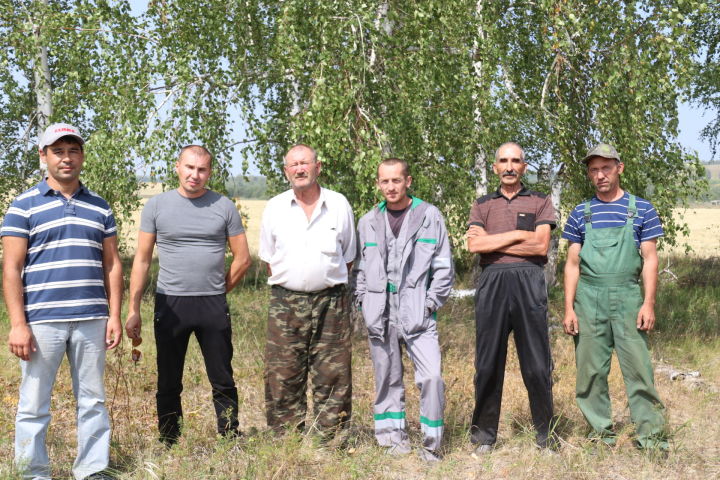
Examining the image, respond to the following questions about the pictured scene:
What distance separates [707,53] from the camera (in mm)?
13414

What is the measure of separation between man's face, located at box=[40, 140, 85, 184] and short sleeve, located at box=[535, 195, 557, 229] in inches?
124

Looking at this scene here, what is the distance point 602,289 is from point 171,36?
17.0 feet

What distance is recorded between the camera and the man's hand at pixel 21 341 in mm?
3708

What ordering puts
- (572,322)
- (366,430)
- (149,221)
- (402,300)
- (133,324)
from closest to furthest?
(133,324) < (149,221) < (402,300) < (572,322) < (366,430)

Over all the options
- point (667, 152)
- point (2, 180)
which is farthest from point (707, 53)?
point (2, 180)

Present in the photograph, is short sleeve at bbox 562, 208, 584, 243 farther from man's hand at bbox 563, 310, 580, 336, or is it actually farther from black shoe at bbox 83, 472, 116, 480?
black shoe at bbox 83, 472, 116, 480

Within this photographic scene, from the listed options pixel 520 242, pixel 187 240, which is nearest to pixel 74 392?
pixel 187 240

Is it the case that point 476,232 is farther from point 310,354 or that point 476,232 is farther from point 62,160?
point 62,160

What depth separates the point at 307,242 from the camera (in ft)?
15.0

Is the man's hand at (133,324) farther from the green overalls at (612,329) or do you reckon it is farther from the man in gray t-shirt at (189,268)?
the green overalls at (612,329)

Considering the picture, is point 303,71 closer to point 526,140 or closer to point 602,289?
point 602,289

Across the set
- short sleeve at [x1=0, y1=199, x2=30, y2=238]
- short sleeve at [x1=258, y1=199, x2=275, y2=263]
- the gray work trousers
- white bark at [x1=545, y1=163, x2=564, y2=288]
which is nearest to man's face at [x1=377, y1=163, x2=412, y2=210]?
short sleeve at [x1=258, y1=199, x2=275, y2=263]

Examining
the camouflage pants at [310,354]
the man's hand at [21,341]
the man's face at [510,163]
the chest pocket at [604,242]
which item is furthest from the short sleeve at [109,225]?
the chest pocket at [604,242]

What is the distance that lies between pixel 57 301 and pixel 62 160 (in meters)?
0.85
